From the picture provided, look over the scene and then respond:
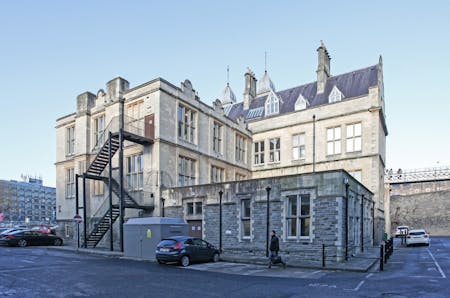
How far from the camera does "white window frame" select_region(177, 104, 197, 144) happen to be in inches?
1078

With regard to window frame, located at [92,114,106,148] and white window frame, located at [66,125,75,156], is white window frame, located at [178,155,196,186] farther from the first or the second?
white window frame, located at [66,125,75,156]

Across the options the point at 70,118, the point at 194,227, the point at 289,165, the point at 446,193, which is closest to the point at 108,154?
the point at 194,227

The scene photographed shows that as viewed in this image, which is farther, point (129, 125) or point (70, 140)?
point (70, 140)

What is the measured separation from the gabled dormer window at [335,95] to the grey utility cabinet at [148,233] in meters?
21.8

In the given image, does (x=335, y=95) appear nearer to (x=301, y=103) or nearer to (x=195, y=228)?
(x=301, y=103)

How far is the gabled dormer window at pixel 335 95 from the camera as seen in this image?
113 feet

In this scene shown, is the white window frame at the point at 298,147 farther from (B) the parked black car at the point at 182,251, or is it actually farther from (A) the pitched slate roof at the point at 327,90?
(B) the parked black car at the point at 182,251

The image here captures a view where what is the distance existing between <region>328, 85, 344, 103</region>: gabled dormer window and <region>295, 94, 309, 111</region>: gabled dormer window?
2524mm

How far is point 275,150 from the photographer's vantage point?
120 ft

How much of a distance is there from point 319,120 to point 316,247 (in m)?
18.9

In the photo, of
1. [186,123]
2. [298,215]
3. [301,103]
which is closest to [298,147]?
[301,103]

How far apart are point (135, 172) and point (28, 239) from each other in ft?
34.7

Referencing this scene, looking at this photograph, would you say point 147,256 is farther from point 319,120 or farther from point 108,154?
point 319,120

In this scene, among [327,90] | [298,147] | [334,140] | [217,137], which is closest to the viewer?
[217,137]
